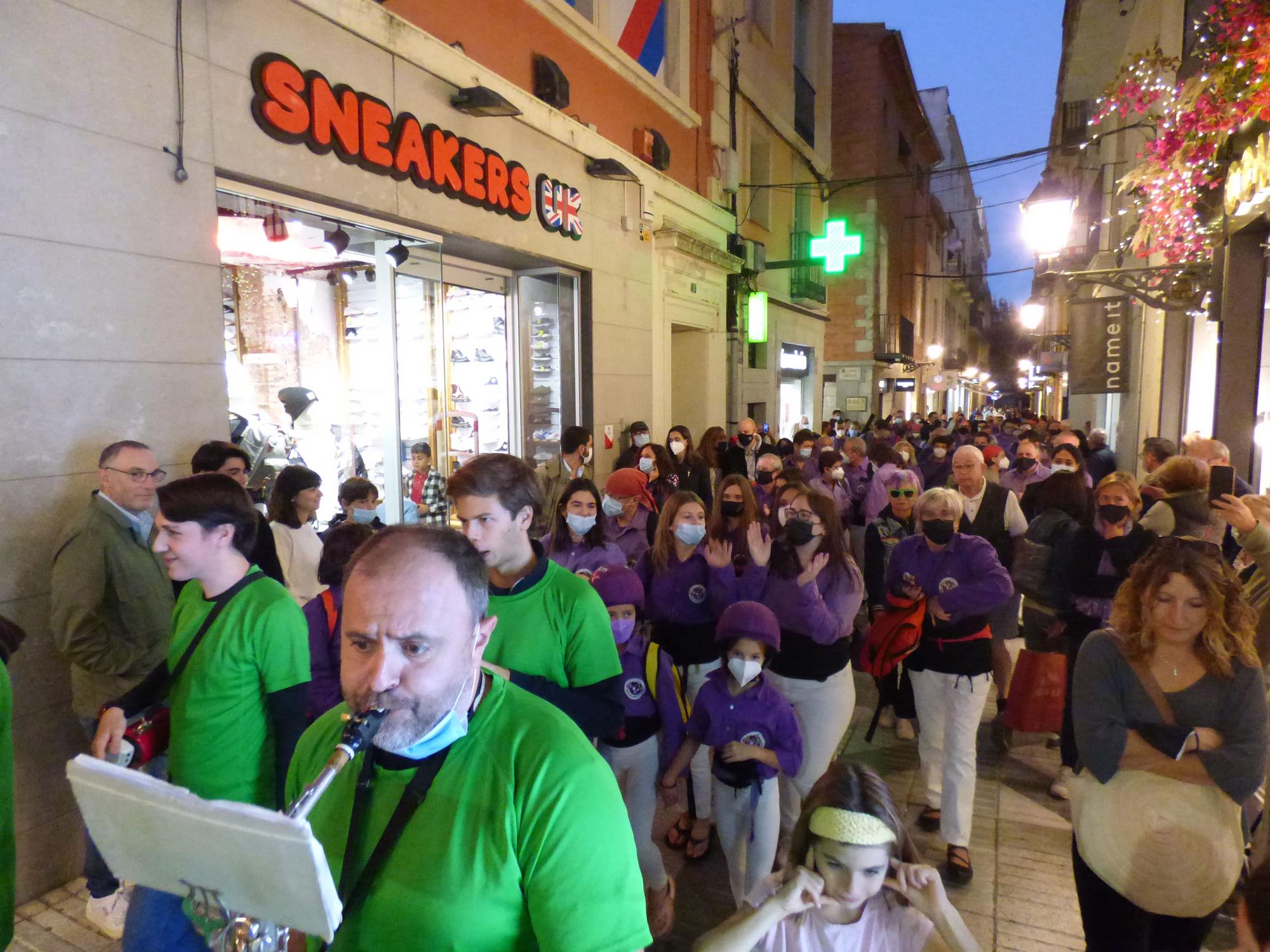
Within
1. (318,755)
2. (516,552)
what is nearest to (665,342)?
(516,552)

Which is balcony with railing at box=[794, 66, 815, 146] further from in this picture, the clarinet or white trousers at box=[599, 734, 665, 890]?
the clarinet

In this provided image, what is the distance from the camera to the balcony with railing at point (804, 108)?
60.1 ft

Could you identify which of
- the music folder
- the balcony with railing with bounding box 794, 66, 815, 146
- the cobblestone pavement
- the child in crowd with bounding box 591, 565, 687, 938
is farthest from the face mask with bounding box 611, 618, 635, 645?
the balcony with railing with bounding box 794, 66, 815, 146

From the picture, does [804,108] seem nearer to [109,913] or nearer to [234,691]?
[234,691]

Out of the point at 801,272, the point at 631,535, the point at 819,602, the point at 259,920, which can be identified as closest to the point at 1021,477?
the point at 631,535

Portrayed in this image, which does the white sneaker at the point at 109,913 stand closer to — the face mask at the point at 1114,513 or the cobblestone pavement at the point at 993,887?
the cobblestone pavement at the point at 993,887

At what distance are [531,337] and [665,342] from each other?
3.04 metres

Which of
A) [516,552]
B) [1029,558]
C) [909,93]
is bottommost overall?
[1029,558]

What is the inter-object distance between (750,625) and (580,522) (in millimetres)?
1517

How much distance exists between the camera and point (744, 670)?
3549 mm

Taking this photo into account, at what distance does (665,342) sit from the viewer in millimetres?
12289

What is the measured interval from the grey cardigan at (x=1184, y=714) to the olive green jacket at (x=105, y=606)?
14.2 feet

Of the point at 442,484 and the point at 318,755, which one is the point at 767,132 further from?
the point at 318,755

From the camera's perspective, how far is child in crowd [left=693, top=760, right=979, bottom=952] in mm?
→ 2002
